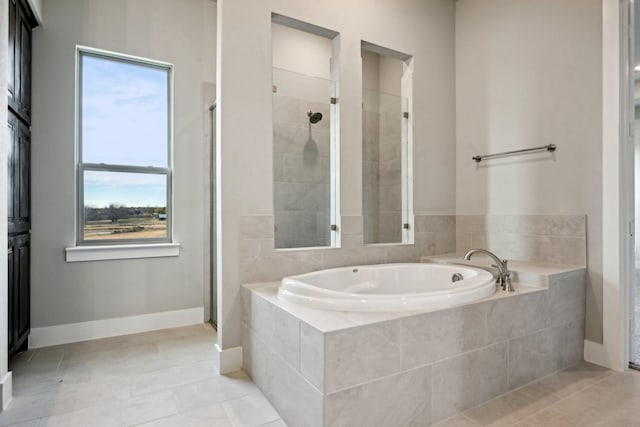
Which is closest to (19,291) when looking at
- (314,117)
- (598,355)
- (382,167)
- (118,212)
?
(118,212)

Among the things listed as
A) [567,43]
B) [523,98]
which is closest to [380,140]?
[523,98]

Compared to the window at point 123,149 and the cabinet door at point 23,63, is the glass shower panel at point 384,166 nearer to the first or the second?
the window at point 123,149

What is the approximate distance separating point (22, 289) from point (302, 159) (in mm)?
2089

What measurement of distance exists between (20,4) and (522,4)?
3.53 metres

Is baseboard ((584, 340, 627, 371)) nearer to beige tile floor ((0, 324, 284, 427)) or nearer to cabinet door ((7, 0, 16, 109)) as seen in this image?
beige tile floor ((0, 324, 284, 427))

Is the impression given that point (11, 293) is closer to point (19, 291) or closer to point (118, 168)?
point (19, 291)

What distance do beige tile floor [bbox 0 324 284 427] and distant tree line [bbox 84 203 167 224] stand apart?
0.96 m

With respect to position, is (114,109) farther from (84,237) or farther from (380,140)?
(380,140)

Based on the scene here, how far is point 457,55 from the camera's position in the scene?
10.8 feet

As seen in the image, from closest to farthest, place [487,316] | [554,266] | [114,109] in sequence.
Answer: [487,316], [554,266], [114,109]

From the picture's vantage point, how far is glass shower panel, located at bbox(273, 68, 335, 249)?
2533 mm

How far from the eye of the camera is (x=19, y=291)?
2.28m

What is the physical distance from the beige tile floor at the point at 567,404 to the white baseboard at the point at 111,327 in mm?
2273

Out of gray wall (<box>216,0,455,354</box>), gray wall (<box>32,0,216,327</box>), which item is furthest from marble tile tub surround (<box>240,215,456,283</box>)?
gray wall (<box>32,0,216,327</box>)
